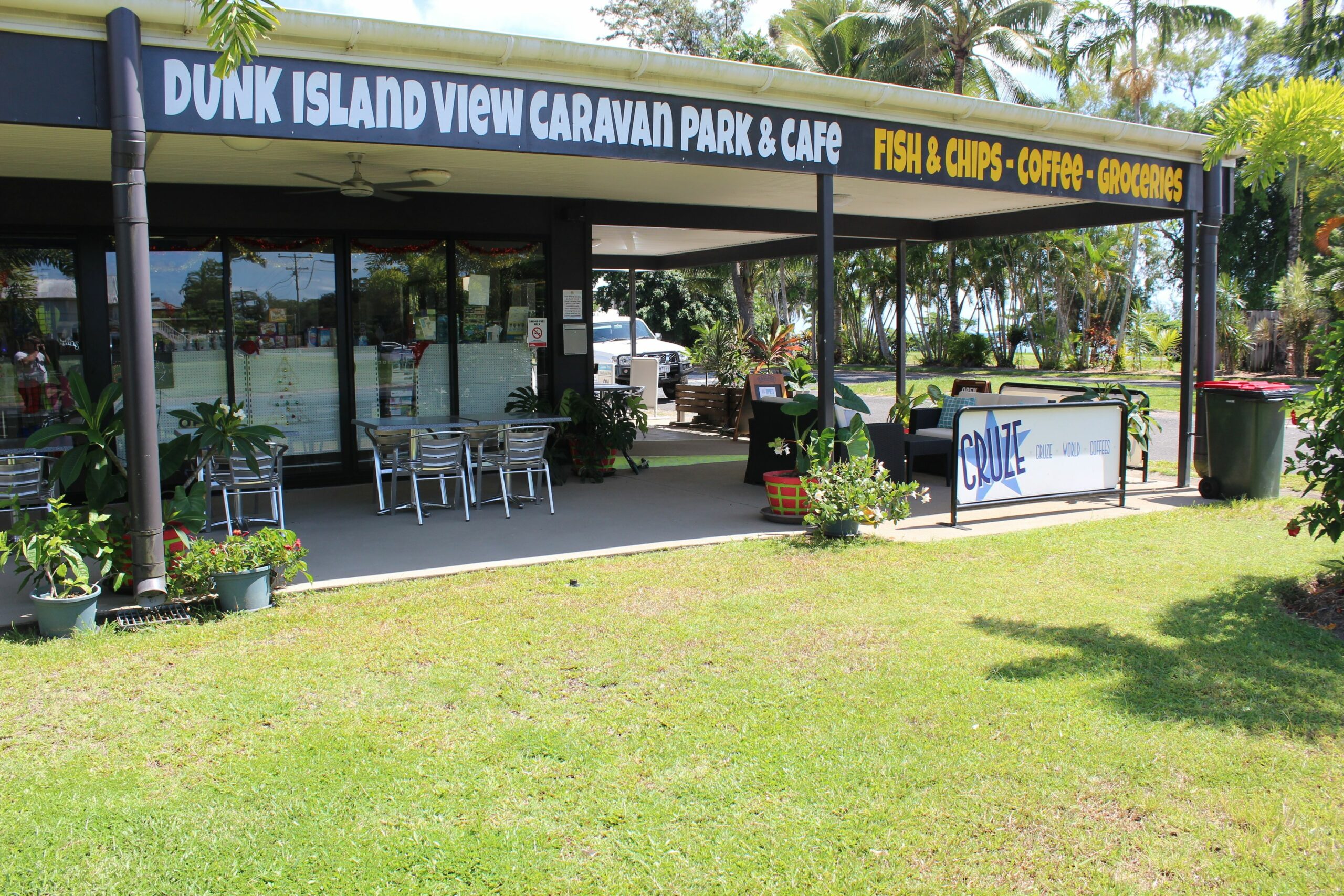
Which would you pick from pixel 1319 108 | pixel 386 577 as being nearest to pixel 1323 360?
pixel 1319 108

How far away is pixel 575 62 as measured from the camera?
21.0 ft

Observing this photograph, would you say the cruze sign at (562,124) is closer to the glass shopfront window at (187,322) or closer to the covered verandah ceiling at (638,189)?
the covered verandah ceiling at (638,189)

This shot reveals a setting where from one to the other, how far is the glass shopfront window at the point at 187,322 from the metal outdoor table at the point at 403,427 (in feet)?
5.59

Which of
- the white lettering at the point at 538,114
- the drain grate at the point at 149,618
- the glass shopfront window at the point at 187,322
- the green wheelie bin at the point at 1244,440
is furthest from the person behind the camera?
the glass shopfront window at the point at 187,322

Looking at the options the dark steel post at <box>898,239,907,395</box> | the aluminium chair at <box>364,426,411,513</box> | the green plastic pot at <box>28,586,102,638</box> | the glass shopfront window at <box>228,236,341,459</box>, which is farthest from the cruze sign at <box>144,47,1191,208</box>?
the dark steel post at <box>898,239,907,395</box>

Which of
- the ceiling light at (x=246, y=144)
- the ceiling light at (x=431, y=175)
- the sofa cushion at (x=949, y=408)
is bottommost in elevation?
the sofa cushion at (x=949, y=408)

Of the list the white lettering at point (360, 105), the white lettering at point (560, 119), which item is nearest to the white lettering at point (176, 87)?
the white lettering at point (360, 105)

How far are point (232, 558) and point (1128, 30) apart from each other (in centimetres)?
3132

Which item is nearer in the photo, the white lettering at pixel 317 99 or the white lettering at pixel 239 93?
the white lettering at pixel 239 93

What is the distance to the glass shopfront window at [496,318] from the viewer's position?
415 inches

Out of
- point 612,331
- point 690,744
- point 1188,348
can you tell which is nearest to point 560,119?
point 690,744

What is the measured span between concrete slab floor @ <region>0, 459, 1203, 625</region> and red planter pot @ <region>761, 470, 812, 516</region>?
157 mm

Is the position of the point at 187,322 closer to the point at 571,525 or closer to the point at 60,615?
the point at 571,525

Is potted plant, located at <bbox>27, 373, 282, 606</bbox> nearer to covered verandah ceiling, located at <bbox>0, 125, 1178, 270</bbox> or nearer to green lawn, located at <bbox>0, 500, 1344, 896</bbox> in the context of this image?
green lawn, located at <bbox>0, 500, 1344, 896</bbox>
